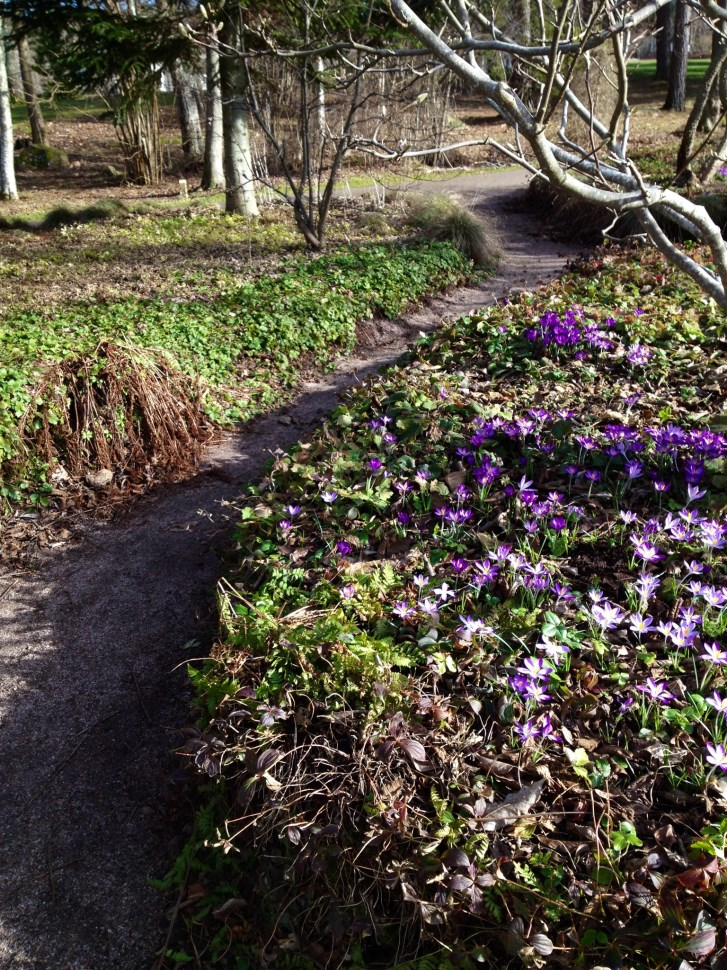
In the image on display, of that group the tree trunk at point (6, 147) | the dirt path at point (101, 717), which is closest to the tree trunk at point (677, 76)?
the tree trunk at point (6, 147)

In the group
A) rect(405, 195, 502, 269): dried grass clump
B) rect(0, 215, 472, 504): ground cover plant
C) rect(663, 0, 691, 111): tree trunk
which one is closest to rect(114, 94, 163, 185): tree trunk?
rect(0, 215, 472, 504): ground cover plant

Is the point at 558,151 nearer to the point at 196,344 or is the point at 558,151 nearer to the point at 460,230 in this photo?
the point at 196,344

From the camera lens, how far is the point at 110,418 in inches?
198

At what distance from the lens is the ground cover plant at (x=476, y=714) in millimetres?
2068

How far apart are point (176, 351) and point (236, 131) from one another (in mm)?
6145

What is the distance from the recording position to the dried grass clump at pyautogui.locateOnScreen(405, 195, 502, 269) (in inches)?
403

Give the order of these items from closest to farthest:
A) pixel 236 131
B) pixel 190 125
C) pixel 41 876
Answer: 1. pixel 41 876
2. pixel 236 131
3. pixel 190 125

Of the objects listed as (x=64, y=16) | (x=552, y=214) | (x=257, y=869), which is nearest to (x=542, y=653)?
(x=257, y=869)

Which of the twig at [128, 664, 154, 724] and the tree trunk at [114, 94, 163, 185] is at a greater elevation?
the tree trunk at [114, 94, 163, 185]

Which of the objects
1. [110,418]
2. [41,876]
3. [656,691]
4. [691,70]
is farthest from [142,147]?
[691,70]

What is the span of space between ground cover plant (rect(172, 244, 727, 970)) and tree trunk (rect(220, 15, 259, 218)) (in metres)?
7.65

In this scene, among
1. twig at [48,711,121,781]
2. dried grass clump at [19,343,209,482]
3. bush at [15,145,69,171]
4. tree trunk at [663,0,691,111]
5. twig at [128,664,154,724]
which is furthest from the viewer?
tree trunk at [663,0,691,111]

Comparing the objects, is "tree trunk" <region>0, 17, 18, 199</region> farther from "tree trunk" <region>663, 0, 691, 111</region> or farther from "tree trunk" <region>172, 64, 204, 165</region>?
"tree trunk" <region>663, 0, 691, 111</region>

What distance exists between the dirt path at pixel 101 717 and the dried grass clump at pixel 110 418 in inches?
12.1
